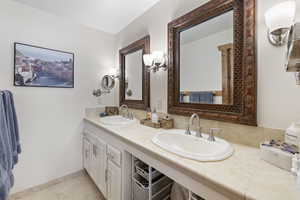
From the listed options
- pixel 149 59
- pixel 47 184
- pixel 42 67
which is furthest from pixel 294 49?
pixel 47 184

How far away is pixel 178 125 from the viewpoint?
A: 137cm

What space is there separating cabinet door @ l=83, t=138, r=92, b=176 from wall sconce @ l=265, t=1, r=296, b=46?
2086 millimetres

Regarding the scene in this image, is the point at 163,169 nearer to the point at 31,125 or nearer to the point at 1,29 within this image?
the point at 31,125

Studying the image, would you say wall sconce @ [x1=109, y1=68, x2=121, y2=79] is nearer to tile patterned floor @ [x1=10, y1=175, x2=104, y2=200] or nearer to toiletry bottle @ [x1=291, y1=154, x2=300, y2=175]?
tile patterned floor @ [x1=10, y1=175, x2=104, y2=200]

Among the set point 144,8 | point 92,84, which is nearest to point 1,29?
point 92,84

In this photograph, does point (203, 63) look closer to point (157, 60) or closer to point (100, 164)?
point (157, 60)

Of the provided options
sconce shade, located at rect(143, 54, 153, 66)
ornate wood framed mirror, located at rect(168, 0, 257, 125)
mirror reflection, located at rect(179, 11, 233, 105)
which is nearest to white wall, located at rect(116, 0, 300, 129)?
ornate wood framed mirror, located at rect(168, 0, 257, 125)

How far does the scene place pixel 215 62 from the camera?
1121mm

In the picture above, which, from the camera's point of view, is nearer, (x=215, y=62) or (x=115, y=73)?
(x=215, y=62)

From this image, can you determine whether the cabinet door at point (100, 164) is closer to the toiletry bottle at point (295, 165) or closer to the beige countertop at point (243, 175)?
the beige countertop at point (243, 175)

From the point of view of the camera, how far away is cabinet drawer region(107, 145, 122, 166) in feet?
3.98

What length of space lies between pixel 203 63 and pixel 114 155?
3.87 ft

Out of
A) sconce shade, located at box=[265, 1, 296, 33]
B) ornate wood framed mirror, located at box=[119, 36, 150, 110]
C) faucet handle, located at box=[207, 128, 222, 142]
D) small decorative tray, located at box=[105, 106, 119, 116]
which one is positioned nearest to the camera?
sconce shade, located at box=[265, 1, 296, 33]

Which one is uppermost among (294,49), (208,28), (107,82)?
(208,28)
